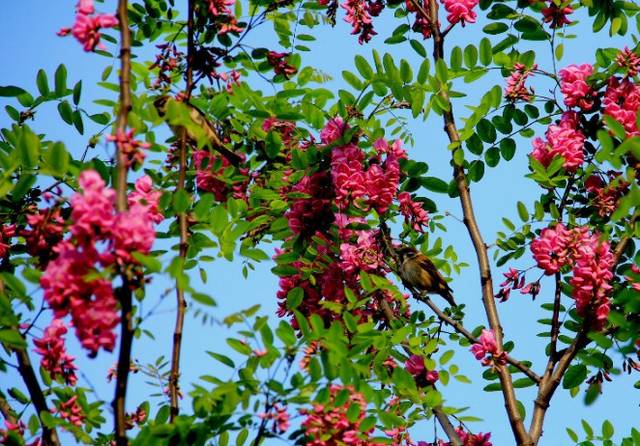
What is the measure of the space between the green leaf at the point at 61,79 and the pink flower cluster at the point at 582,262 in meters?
2.99

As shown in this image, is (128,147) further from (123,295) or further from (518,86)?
(518,86)

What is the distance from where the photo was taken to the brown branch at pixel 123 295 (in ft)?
9.27

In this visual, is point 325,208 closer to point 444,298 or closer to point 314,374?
point 444,298

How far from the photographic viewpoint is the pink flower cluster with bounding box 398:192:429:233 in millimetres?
5539

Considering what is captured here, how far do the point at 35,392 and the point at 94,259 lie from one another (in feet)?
3.46

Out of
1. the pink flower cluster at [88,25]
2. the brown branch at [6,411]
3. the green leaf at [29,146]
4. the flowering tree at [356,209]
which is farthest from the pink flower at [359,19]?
the brown branch at [6,411]

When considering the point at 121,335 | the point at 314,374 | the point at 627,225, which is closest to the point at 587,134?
the point at 627,225

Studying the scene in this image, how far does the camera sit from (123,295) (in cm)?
283

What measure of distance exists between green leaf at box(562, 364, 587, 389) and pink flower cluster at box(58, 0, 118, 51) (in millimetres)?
3538

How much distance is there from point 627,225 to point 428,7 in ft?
7.67

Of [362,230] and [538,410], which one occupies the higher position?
[362,230]

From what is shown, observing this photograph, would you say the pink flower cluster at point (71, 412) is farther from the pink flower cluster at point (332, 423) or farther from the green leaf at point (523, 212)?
the green leaf at point (523, 212)

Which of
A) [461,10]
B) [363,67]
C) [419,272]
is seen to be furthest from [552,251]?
[461,10]

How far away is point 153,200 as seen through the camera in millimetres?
3760
